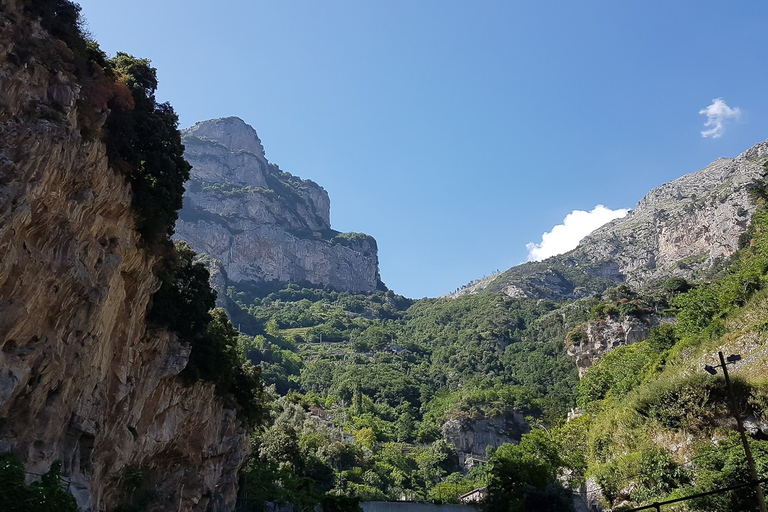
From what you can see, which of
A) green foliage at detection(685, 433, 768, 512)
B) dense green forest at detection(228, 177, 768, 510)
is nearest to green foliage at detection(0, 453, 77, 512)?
dense green forest at detection(228, 177, 768, 510)

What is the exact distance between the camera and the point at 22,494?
41.3 ft

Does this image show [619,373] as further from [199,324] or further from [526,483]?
[199,324]

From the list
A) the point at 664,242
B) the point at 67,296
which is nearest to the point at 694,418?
the point at 67,296

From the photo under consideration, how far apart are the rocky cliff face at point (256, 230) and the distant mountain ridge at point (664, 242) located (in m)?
48.9

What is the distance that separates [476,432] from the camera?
7550 centimetres

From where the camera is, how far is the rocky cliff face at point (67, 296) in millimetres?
15000

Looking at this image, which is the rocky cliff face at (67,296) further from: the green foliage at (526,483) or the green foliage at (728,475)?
the green foliage at (728,475)

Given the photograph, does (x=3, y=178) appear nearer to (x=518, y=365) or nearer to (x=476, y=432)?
(x=476, y=432)

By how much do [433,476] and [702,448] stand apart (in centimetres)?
4419

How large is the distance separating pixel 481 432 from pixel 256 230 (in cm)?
10706

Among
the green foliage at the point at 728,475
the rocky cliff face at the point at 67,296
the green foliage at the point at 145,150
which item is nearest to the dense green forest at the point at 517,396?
the green foliage at the point at 728,475

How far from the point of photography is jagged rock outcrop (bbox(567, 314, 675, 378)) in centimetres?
6234

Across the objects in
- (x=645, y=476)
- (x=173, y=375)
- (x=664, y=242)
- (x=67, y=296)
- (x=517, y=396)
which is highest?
(x=664, y=242)

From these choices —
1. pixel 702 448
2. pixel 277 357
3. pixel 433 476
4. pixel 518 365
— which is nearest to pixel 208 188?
pixel 277 357
